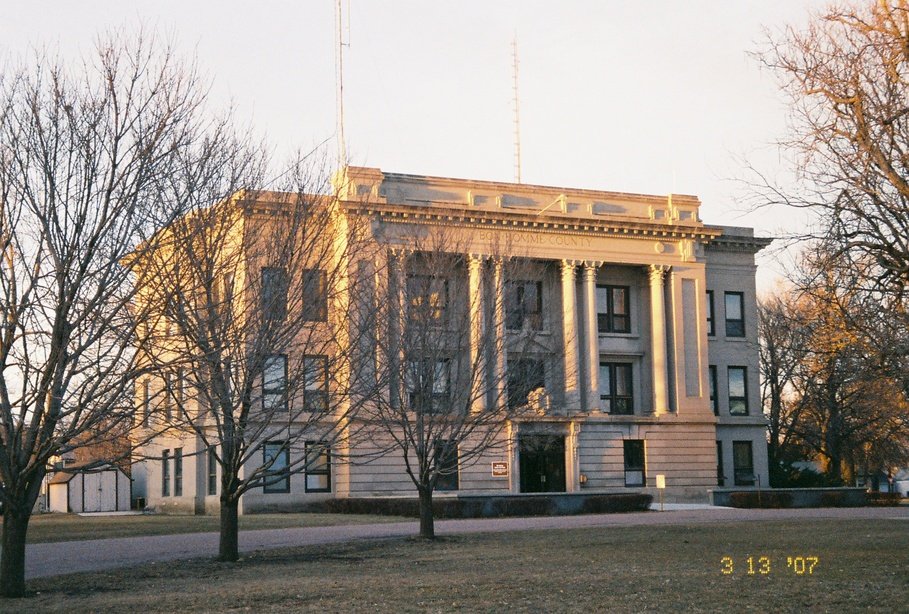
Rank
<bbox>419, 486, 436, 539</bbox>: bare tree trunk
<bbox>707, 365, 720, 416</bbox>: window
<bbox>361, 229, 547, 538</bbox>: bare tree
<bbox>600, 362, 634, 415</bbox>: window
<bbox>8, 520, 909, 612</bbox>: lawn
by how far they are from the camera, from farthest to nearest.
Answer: <bbox>707, 365, 720, 416</bbox>: window, <bbox>600, 362, 634, 415</bbox>: window, <bbox>361, 229, 547, 538</bbox>: bare tree, <bbox>419, 486, 436, 539</bbox>: bare tree trunk, <bbox>8, 520, 909, 612</bbox>: lawn

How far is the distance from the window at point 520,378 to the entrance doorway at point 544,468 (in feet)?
77.1

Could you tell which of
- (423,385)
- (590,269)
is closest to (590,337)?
(590,269)

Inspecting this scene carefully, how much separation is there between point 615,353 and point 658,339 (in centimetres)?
235

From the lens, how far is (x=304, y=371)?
2386 centimetres

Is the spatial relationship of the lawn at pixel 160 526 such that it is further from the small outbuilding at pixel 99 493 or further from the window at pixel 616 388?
the small outbuilding at pixel 99 493

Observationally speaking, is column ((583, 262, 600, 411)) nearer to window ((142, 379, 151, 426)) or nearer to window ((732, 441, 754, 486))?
window ((732, 441, 754, 486))

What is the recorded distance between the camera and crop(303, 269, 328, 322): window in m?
23.7

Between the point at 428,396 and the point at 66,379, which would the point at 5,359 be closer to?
the point at 66,379

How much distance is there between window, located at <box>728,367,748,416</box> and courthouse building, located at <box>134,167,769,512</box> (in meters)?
0.08

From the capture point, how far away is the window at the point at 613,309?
2448 inches

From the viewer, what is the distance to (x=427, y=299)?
31391 mm

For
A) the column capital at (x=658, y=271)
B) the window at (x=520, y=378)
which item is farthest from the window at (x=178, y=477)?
the window at (x=520, y=378)

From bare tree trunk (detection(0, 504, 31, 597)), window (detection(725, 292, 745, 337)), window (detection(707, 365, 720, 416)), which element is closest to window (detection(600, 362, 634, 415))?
window (detection(707, 365, 720, 416))

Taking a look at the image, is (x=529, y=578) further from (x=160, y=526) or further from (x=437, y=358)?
(x=160, y=526)
